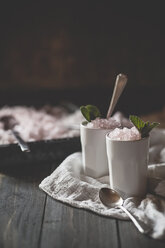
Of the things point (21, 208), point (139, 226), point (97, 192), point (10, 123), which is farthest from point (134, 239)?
point (10, 123)

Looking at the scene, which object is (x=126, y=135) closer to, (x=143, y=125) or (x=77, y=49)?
(x=143, y=125)

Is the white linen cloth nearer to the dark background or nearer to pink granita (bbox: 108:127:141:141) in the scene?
pink granita (bbox: 108:127:141:141)

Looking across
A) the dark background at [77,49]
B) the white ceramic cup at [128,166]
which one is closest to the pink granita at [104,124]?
the white ceramic cup at [128,166]

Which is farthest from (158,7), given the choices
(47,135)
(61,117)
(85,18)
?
(47,135)

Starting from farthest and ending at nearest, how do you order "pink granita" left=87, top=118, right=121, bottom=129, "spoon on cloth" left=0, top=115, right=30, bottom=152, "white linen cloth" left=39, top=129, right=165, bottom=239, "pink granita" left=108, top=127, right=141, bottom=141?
"spoon on cloth" left=0, top=115, right=30, bottom=152
"pink granita" left=87, top=118, right=121, bottom=129
"pink granita" left=108, top=127, right=141, bottom=141
"white linen cloth" left=39, top=129, right=165, bottom=239

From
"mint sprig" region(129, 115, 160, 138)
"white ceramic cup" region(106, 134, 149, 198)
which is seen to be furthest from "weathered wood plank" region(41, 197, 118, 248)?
"mint sprig" region(129, 115, 160, 138)

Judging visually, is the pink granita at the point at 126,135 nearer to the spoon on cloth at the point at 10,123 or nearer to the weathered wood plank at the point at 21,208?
the weathered wood plank at the point at 21,208
